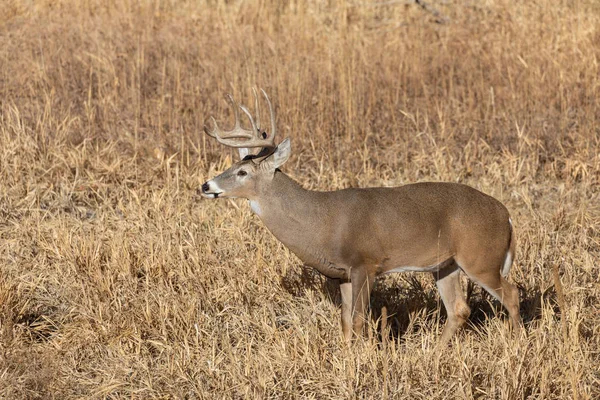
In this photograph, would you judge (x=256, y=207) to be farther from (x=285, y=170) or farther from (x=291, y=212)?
(x=285, y=170)

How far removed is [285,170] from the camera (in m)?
8.62

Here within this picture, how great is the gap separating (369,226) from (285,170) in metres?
3.46

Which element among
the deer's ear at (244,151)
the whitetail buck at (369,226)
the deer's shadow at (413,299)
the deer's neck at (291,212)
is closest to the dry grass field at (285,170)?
the deer's shadow at (413,299)

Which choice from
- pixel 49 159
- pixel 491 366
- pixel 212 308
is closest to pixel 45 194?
pixel 49 159

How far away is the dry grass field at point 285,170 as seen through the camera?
184 inches

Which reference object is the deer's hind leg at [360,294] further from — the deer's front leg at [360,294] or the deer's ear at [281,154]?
the deer's ear at [281,154]

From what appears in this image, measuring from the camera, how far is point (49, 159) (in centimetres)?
834

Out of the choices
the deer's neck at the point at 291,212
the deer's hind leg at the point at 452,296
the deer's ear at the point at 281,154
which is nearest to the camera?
the deer's neck at the point at 291,212

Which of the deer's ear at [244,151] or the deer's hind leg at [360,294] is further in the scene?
the deer's ear at [244,151]

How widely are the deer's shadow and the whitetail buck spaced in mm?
347

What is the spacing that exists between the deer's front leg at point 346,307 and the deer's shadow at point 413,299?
0.28 m

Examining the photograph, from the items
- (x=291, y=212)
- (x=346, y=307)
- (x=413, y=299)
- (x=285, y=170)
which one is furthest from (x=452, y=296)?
(x=285, y=170)

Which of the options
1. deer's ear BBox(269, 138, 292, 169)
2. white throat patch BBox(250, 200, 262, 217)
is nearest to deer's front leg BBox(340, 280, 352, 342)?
white throat patch BBox(250, 200, 262, 217)

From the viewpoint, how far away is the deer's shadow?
18.8 feet
